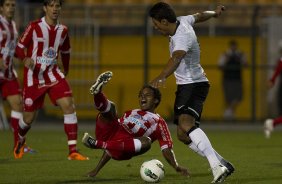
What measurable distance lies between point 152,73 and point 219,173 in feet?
48.5

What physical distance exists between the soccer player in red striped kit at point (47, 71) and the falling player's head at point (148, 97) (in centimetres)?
233

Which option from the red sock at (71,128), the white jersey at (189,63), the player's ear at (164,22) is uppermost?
the player's ear at (164,22)

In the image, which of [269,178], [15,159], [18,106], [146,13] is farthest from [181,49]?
[146,13]

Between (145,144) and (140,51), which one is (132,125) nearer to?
(145,144)

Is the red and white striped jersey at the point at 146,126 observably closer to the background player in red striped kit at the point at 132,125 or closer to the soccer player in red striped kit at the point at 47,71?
the background player in red striped kit at the point at 132,125

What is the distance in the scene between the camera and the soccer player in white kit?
10078 millimetres

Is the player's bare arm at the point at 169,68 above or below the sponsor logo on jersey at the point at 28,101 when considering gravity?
above

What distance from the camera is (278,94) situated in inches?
947

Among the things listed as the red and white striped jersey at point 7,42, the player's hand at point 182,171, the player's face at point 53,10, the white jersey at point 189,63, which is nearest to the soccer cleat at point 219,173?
the player's hand at point 182,171

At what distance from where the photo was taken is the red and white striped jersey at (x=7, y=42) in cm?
1463

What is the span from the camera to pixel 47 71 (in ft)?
43.0

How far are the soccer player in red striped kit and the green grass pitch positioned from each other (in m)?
0.67

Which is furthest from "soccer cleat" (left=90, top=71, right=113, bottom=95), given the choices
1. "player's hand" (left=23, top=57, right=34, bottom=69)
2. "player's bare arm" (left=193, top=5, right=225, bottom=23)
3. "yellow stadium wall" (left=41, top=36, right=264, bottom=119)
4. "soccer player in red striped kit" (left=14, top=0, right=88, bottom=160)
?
"yellow stadium wall" (left=41, top=36, right=264, bottom=119)

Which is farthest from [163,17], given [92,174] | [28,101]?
[28,101]
